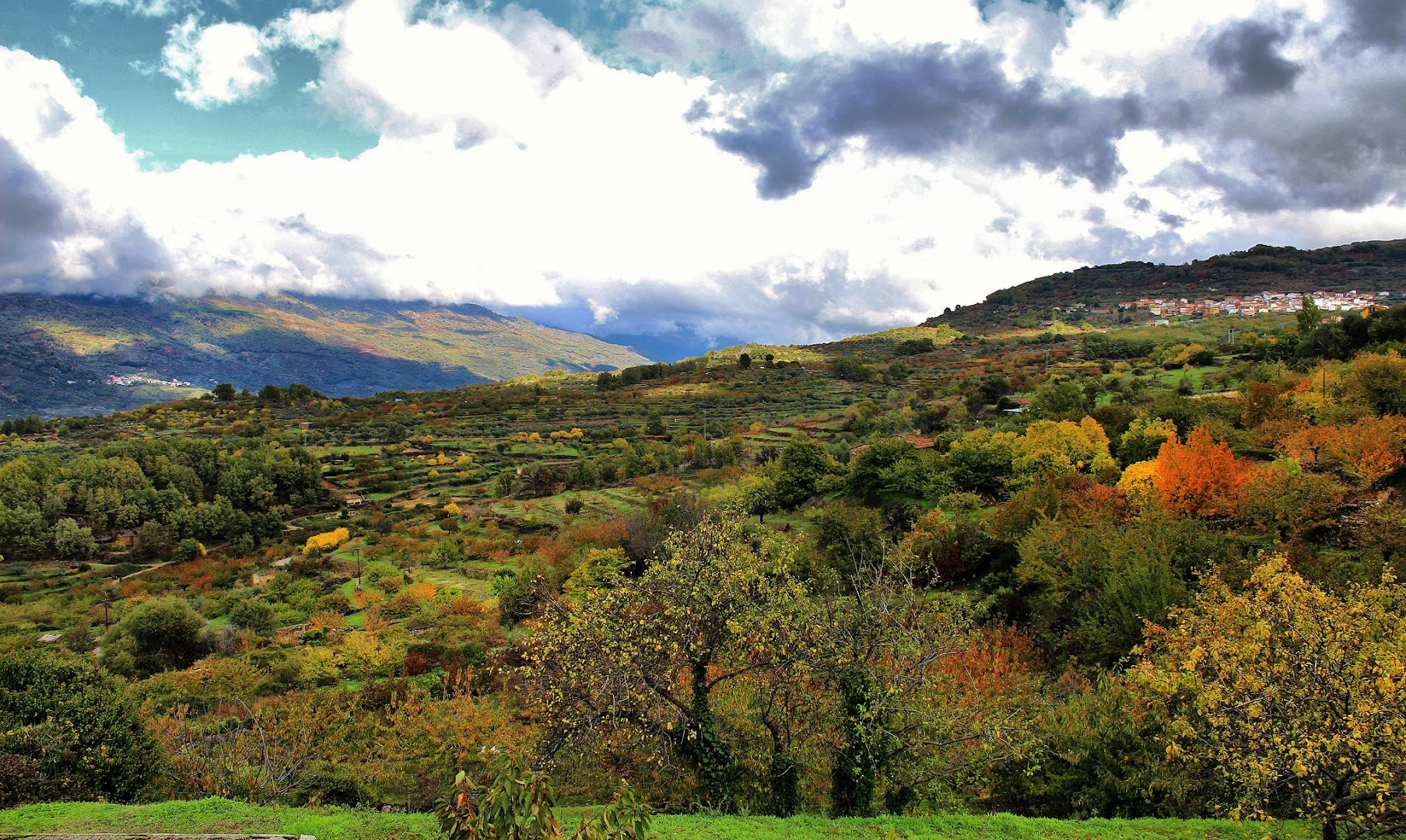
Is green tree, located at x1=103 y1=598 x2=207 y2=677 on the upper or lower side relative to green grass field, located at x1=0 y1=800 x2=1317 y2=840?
lower

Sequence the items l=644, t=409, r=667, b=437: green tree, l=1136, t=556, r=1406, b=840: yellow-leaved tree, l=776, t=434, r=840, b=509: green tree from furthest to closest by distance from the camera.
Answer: l=644, t=409, r=667, b=437: green tree
l=776, t=434, r=840, b=509: green tree
l=1136, t=556, r=1406, b=840: yellow-leaved tree

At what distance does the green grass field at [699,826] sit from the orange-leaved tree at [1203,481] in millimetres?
21977

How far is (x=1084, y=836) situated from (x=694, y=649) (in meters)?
8.27

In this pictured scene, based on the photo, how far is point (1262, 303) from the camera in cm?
16562

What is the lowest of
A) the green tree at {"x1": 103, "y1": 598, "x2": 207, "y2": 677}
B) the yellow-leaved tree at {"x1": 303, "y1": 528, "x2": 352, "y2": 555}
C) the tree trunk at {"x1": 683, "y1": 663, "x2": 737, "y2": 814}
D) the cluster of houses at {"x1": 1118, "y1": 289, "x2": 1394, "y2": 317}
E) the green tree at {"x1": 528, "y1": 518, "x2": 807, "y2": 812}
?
the yellow-leaved tree at {"x1": 303, "y1": 528, "x2": 352, "y2": 555}

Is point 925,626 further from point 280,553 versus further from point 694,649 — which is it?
point 280,553

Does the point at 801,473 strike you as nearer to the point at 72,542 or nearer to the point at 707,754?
the point at 707,754

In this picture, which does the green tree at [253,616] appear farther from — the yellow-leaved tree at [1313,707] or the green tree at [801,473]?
the yellow-leaved tree at [1313,707]

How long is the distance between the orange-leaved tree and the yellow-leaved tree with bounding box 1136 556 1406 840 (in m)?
18.0

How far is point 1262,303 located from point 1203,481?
186 meters

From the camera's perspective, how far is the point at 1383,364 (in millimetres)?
37094

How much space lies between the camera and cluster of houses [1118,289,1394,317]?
503 ft

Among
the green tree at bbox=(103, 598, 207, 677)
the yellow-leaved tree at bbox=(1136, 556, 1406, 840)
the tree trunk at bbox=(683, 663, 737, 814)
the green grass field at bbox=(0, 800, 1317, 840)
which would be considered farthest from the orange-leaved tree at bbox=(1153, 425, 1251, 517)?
the green tree at bbox=(103, 598, 207, 677)

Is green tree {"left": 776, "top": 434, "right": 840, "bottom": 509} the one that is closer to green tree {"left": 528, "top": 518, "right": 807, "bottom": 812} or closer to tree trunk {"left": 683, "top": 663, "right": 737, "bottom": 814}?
green tree {"left": 528, "top": 518, "right": 807, "bottom": 812}
